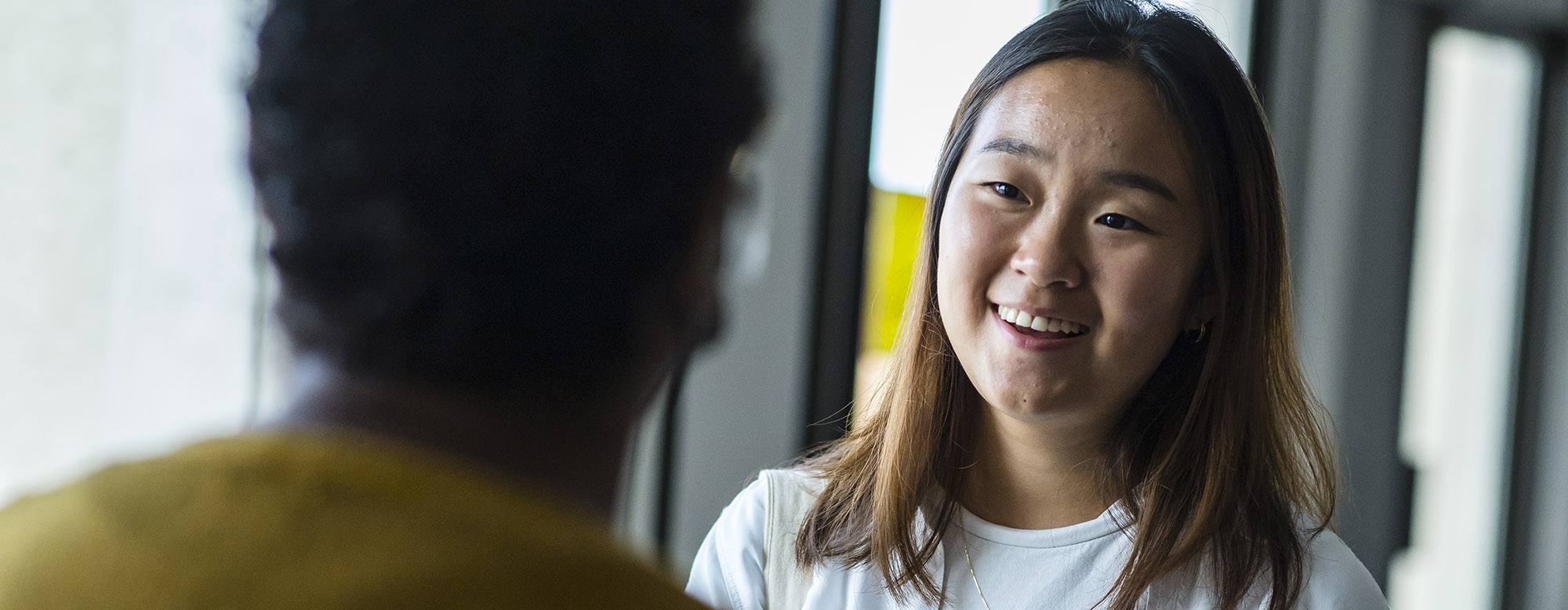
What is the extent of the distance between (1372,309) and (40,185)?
2832mm

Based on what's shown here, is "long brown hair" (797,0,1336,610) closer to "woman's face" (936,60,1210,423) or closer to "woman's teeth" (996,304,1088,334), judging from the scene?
"woman's face" (936,60,1210,423)

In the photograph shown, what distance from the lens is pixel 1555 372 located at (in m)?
2.98

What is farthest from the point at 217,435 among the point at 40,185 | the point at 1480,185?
the point at 1480,185

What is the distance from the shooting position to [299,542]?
41 cm

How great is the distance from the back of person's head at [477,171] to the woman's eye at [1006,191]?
639mm

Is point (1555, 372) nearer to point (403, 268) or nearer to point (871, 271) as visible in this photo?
point (871, 271)

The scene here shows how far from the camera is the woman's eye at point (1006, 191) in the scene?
1103mm

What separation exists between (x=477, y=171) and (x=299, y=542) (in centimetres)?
16

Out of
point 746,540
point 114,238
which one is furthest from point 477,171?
point 114,238

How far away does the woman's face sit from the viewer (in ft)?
3.49

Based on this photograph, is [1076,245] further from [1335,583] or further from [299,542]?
[299,542]

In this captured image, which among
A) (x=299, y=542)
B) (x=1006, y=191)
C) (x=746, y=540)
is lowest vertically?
(x=746, y=540)

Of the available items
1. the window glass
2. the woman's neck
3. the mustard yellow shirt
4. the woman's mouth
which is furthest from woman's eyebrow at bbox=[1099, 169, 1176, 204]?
the window glass

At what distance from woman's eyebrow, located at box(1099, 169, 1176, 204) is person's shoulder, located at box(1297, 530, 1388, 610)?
38cm
